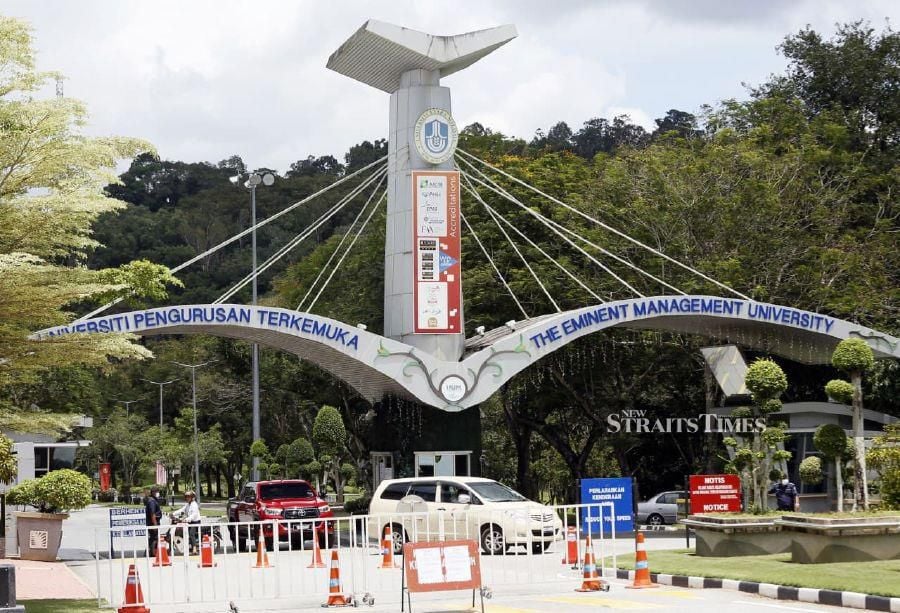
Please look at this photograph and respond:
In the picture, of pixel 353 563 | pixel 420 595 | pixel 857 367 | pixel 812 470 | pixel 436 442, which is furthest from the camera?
pixel 436 442

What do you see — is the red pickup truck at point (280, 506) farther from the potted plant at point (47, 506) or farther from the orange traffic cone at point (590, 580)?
the orange traffic cone at point (590, 580)

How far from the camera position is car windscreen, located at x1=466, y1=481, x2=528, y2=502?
24828 mm

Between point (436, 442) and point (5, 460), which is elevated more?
point (436, 442)

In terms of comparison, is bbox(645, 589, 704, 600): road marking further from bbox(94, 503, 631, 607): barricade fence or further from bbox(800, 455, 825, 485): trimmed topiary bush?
bbox(800, 455, 825, 485): trimmed topiary bush

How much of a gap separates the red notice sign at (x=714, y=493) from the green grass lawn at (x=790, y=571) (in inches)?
139

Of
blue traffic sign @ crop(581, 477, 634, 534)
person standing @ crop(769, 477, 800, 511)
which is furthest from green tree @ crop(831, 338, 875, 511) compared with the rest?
blue traffic sign @ crop(581, 477, 634, 534)

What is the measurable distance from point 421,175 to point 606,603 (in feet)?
64.7

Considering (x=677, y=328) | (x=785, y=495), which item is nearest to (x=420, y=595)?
(x=785, y=495)

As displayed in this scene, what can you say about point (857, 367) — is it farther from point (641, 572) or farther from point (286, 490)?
point (286, 490)

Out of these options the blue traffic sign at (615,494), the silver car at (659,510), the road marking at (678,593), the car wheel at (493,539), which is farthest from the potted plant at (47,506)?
the silver car at (659,510)

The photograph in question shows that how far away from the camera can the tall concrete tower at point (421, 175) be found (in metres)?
33.8

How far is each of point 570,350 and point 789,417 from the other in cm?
843

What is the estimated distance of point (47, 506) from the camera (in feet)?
86.7

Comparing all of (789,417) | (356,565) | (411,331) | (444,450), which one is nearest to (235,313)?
(411,331)
